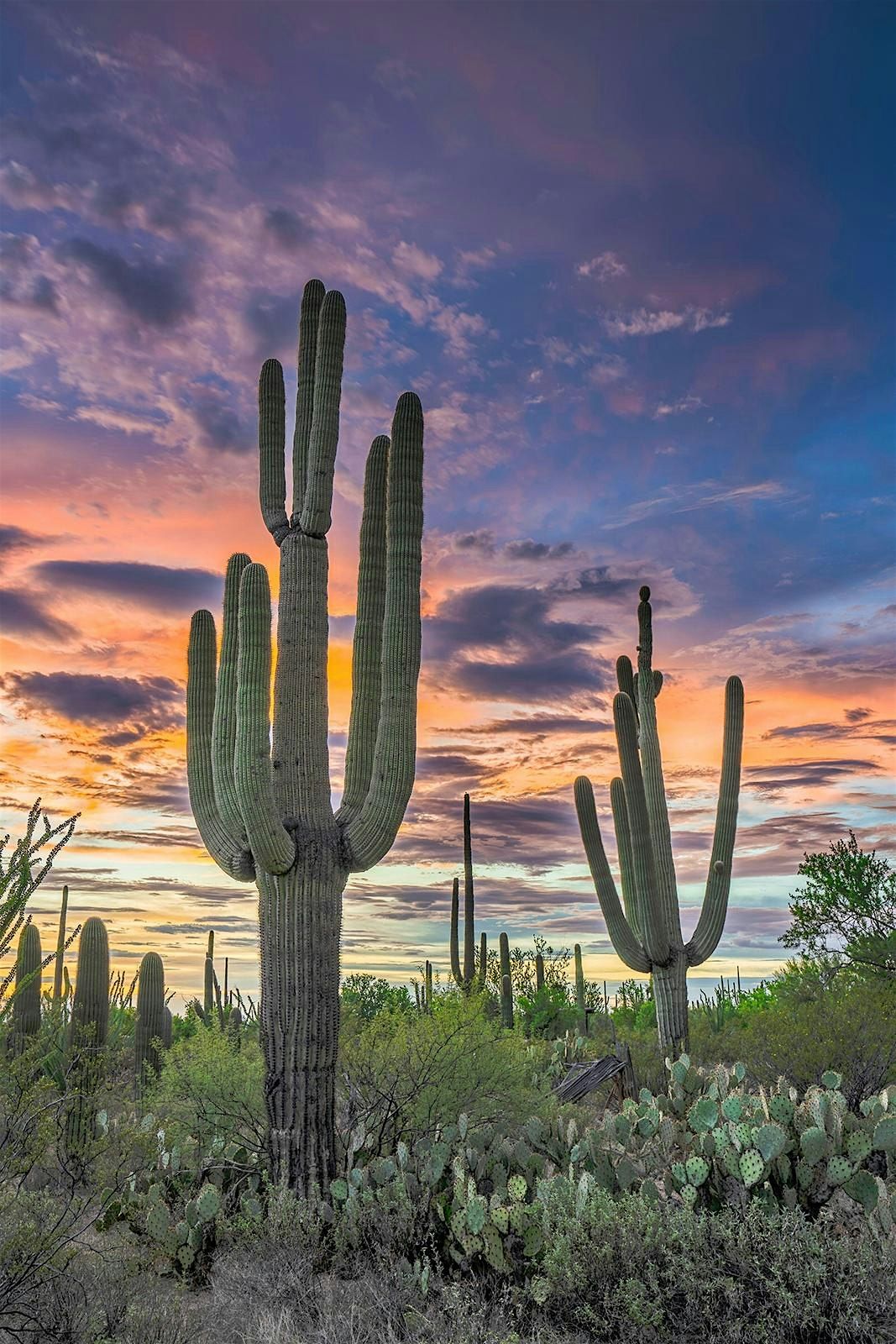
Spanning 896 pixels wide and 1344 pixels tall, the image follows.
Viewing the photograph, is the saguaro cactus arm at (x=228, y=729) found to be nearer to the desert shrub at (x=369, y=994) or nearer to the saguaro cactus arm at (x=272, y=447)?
the saguaro cactus arm at (x=272, y=447)

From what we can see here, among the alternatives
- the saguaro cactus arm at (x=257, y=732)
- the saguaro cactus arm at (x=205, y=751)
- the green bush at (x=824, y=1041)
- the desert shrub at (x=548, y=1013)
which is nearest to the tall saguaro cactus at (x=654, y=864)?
the green bush at (x=824, y=1041)

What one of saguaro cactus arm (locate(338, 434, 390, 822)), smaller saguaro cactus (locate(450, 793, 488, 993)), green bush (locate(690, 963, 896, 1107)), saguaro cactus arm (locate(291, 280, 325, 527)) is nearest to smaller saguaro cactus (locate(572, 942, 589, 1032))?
smaller saguaro cactus (locate(450, 793, 488, 993))

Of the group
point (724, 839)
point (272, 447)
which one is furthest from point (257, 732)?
point (724, 839)

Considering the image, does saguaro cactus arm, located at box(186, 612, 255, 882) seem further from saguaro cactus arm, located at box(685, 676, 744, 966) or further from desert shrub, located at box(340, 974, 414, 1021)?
desert shrub, located at box(340, 974, 414, 1021)

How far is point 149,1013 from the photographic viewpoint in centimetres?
1411

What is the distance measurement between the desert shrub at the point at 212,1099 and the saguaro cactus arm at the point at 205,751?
2163 millimetres

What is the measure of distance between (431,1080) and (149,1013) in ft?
19.5

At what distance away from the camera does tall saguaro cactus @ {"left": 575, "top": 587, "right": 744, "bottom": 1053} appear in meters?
14.5

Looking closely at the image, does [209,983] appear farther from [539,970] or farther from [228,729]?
[228,729]

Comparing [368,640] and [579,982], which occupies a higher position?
[368,640]

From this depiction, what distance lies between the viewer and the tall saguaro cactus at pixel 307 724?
854 cm

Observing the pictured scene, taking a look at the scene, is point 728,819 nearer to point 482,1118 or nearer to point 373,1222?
point 482,1118

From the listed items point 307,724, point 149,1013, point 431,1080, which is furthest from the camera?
point 149,1013

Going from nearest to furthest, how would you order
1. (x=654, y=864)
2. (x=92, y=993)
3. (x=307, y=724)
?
(x=307, y=724) < (x=92, y=993) < (x=654, y=864)
